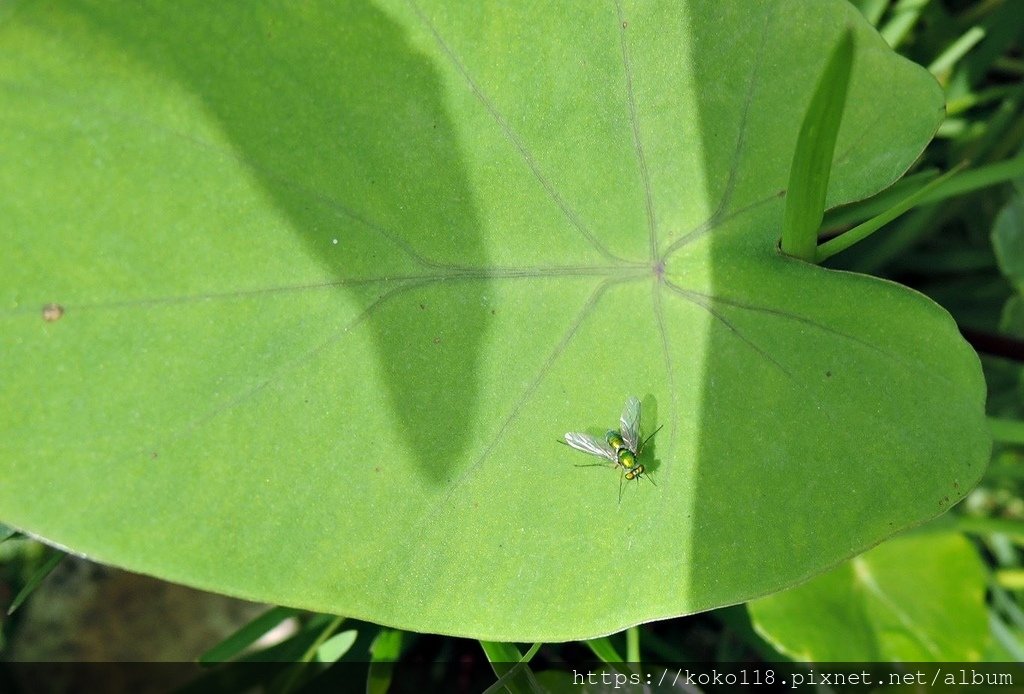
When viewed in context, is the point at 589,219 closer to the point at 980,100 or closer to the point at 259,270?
the point at 259,270

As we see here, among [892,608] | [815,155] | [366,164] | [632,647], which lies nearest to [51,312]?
[366,164]

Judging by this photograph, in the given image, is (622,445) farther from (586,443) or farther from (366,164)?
(366,164)

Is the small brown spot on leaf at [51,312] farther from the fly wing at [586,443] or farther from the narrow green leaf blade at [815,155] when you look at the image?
the narrow green leaf blade at [815,155]

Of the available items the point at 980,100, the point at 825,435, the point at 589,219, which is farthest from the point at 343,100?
the point at 980,100

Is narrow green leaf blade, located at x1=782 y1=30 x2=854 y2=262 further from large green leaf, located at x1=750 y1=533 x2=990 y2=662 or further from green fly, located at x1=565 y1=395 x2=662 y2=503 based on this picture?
large green leaf, located at x1=750 y1=533 x2=990 y2=662

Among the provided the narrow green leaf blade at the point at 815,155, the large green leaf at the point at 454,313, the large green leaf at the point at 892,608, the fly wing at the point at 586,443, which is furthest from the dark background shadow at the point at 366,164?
the large green leaf at the point at 892,608

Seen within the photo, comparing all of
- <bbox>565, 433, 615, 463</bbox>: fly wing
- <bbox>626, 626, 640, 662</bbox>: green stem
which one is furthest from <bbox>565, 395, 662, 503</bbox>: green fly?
<bbox>626, 626, 640, 662</bbox>: green stem

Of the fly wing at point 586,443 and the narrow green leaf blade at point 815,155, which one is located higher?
the narrow green leaf blade at point 815,155
